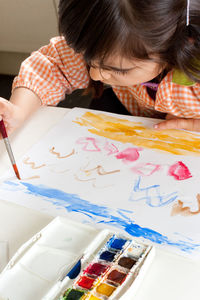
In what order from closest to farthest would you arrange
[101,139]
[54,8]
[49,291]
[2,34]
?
[49,291]
[101,139]
[54,8]
[2,34]

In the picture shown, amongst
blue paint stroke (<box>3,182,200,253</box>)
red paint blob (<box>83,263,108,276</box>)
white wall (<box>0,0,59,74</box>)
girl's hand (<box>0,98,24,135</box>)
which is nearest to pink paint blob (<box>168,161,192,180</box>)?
blue paint stroke (<box>3,182,200,253</box>)

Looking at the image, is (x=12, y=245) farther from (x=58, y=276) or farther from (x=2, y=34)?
(x=2, y=34)

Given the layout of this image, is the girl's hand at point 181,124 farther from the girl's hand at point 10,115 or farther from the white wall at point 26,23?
the white wall at point 26,23

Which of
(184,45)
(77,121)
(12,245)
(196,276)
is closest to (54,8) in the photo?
(77,121)

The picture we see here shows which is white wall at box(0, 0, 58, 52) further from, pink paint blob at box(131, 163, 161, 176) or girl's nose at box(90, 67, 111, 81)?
pink paint blob at box(131, 163, 161, 176)

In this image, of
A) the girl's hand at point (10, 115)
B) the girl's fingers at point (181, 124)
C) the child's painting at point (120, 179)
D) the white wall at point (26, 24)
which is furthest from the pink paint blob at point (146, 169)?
the white wall at point (26, 24)

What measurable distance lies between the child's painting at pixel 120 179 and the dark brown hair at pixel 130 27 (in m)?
0.18

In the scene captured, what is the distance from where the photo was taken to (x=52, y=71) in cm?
87

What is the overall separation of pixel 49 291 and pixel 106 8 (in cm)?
38

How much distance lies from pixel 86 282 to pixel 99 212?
136mm

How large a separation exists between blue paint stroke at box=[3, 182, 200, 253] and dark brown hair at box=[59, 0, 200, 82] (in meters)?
0.23

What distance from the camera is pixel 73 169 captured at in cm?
66

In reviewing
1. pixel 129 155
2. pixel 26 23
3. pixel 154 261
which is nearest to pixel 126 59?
pixel 129 155

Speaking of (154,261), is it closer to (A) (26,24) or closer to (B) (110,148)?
(B) (110,148)
